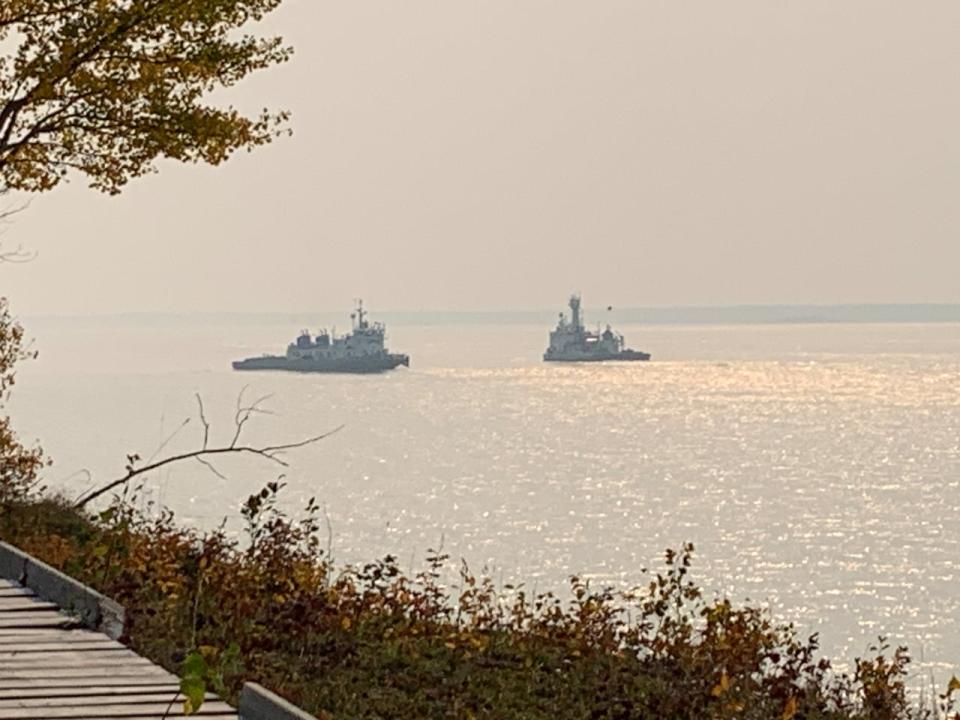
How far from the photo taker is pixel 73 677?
26.3ft

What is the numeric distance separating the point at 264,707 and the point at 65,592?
10.0 ft

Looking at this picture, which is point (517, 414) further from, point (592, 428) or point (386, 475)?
point (386, 475)

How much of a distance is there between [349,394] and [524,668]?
184 metres

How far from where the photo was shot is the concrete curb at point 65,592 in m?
9.15

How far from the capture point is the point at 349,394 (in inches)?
7657

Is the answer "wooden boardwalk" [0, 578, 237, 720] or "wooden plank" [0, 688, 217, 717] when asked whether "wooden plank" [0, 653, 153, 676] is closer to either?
"wooden boardwalk" [0, 578, 237, 720]

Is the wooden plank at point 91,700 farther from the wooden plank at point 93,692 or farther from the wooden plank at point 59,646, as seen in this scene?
the wooden plank at point 59,646

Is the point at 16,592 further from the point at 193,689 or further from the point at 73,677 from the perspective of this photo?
the point at 193,689

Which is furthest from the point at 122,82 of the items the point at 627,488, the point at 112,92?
the point at 627,488

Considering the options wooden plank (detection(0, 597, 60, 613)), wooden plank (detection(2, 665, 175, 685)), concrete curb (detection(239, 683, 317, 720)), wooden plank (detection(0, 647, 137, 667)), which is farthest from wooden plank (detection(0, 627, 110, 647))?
concrete curb (detection(239, 683, 317, 720))

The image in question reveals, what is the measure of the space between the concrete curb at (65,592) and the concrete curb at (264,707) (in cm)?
213

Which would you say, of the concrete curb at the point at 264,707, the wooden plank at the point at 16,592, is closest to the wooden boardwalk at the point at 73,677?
the concrete curb at the point at 264,707

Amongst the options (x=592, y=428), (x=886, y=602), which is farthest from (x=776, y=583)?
(x=592, y=428)

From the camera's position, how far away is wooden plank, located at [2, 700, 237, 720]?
727 centimetres
